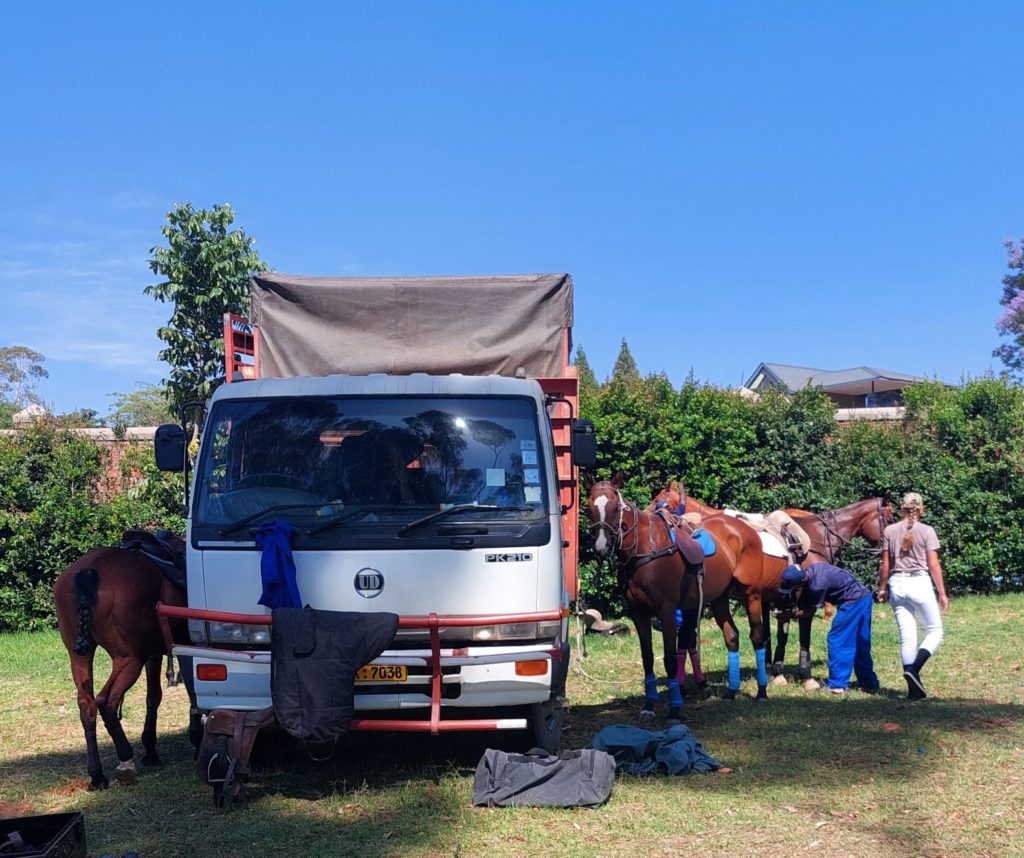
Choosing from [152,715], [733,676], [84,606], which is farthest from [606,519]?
[84,606]

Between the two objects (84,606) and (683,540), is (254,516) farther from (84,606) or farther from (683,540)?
(683,540)

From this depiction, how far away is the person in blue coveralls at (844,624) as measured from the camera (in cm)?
960

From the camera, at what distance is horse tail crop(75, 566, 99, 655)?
6.60 meters

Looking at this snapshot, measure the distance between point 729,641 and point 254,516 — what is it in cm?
545

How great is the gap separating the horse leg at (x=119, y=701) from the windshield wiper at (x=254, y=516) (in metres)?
1.46

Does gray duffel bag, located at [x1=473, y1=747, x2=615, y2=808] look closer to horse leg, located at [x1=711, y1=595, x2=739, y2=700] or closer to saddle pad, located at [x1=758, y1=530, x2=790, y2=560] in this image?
horse leg, located at [x1=711, y1=595, x2=739, y2=700]

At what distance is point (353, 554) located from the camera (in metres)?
6.02

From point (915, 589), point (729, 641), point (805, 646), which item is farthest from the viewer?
point (805, 646)

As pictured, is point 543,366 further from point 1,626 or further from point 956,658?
point 1,626

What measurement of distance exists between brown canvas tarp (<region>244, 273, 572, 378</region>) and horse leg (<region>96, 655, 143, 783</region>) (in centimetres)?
259

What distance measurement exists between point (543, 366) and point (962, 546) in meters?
10.6

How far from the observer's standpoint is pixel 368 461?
6441 millimetres

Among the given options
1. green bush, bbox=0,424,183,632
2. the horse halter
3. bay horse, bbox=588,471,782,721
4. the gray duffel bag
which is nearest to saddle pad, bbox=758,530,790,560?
bay horse, bbox=588,471,782,721

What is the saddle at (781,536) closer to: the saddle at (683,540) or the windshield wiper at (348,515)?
the saddle at (683,540)
